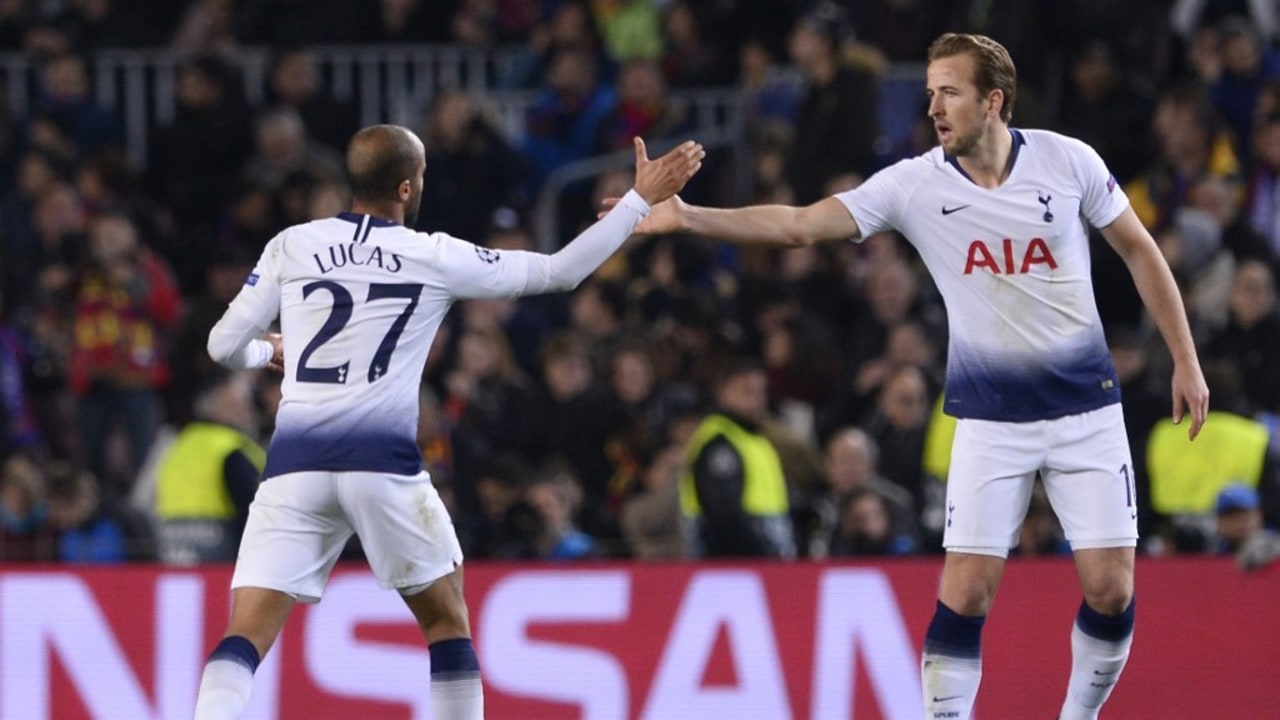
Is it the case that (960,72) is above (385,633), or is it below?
above

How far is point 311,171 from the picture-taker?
15.3 m

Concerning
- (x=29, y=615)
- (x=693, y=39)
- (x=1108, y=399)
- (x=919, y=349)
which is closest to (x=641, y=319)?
(x=919, y=349)

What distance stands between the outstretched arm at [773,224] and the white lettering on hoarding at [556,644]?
307cm

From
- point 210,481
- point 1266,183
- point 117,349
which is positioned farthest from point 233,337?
point 1266,183

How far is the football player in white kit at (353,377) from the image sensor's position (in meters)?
7.86

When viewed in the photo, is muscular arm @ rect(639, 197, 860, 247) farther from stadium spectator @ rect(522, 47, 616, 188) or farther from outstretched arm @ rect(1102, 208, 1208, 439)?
stadium spectator @ rect(522, 47, 616, 188)

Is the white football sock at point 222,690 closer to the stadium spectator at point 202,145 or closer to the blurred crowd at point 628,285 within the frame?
the blurred crowd at point 628,285

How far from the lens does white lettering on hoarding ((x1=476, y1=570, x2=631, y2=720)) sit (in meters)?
10.9

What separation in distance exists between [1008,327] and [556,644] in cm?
348

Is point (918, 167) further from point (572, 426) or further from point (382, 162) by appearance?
point (572, 426)

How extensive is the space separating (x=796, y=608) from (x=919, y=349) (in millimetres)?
2776

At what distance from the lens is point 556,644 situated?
1097 cm

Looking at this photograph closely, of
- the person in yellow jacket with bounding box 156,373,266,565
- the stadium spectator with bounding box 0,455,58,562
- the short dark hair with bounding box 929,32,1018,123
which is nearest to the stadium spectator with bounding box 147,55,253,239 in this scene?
the stadium spectator with bounding box 0,455,58,562

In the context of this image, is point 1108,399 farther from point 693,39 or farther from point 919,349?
point 693,39
